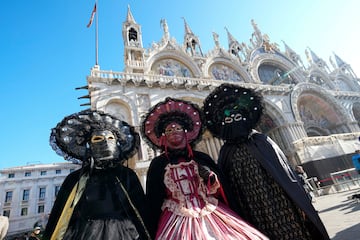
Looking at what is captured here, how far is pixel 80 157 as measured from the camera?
2.26 metres

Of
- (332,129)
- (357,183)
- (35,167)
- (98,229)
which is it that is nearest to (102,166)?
(98,229)

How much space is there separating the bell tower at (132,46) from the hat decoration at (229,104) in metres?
11.1

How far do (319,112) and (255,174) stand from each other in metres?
19.8

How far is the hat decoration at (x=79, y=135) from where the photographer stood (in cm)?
227

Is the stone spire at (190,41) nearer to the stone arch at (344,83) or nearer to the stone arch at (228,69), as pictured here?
the stone arch at (228,69)

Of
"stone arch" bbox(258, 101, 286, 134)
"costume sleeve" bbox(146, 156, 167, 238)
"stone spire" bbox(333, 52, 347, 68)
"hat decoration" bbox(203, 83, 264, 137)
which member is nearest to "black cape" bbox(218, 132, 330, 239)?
"hat decoration" bbox(203, 83, 264, 137)

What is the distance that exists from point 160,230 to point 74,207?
0.81 m

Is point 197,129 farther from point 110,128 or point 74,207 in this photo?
point 74,207

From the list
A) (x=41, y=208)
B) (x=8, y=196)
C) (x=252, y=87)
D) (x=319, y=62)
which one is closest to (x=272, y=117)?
(x=252, y=87)

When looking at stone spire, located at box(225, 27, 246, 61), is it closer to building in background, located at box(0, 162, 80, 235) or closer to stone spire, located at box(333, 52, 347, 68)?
stone spire, located at box(333, 52, 347, 68)

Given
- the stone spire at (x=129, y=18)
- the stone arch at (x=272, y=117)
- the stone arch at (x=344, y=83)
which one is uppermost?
the stone spire at (x=129, y=18)

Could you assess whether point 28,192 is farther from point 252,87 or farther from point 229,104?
point 229,104

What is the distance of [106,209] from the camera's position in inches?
66.7

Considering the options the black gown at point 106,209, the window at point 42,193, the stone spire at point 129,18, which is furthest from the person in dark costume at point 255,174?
the window at point 42,193
